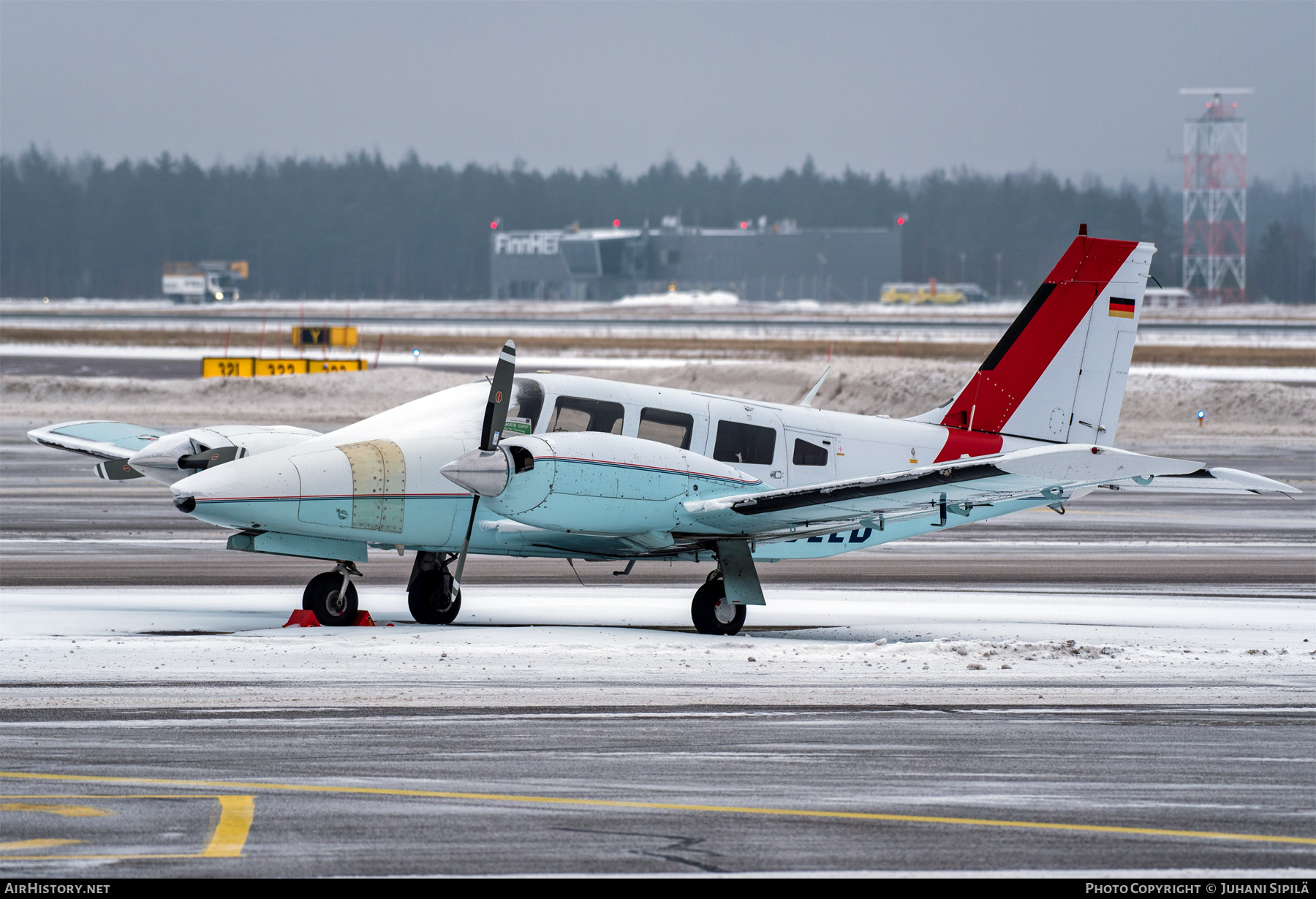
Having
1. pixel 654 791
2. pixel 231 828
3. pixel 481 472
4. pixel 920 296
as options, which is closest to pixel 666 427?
pixel 481 472

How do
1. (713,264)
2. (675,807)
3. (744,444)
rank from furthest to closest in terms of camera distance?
(713,264) < (744,444) < (675,807)

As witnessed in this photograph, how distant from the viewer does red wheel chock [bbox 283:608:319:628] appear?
1366 cm

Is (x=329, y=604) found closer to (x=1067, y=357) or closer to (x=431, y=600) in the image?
(x=431, y=600)

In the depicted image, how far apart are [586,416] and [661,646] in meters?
2.48

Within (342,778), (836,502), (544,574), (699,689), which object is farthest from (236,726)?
(544,574)

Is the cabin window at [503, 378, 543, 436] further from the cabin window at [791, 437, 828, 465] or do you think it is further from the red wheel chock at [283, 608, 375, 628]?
the cabin window at [791, 437, 828, 465]

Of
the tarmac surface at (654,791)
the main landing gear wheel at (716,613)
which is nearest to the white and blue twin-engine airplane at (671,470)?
the main landing gear wheel at (716,613)

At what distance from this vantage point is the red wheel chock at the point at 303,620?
1366 centimetres

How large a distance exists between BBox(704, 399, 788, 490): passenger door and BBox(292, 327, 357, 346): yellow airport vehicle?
50.6 m

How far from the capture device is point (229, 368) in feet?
165

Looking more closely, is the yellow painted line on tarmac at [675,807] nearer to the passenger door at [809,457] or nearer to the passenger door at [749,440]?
the passenger door at [749,440]

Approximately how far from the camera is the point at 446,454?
533 inches

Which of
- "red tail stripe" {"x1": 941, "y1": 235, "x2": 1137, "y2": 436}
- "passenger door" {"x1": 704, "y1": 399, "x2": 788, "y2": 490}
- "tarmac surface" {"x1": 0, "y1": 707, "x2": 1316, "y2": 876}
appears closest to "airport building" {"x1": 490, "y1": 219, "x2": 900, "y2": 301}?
"red tail stripe" {"x1": 941, "y1": 235, "x2": 1137, "y2": 436}
